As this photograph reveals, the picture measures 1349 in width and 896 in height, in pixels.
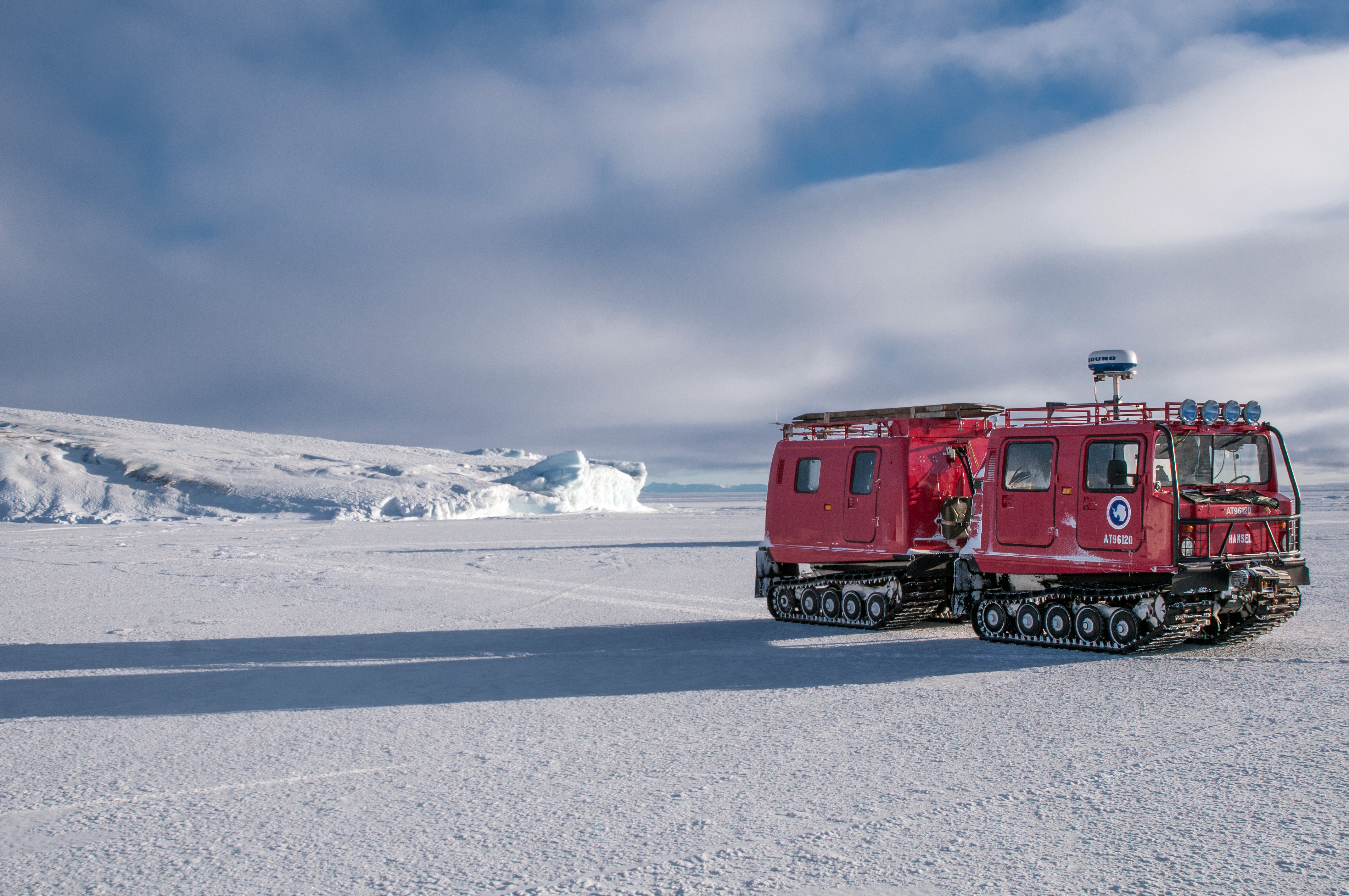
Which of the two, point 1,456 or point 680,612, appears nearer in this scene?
point 680,612

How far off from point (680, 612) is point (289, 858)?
916 centimetres

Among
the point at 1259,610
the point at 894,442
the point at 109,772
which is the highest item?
the point at 894,442

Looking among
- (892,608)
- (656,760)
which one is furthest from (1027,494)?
(656,760)

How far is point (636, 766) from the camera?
5.69m

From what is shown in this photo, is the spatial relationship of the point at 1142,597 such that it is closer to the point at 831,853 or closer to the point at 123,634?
the point at 831,853

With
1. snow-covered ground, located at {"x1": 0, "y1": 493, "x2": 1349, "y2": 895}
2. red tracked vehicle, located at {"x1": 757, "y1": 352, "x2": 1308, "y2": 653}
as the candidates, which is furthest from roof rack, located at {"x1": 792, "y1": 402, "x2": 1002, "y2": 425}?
snow-covered ground, located at {"x1": 0, "y1": 493, "x2": 1349, "y2": 895}

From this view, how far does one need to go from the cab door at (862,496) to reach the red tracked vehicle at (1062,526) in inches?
0.8

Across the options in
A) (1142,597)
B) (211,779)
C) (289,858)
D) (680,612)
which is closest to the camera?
(289,858)

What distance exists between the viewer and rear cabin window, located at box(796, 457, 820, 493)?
41.3 feet

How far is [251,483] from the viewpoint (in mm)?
50312

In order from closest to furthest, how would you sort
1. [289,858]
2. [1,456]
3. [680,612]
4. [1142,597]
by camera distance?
[289,858] → [1142,597] → [680,612] → [1,456]

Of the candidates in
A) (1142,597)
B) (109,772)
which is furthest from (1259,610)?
(109,772)

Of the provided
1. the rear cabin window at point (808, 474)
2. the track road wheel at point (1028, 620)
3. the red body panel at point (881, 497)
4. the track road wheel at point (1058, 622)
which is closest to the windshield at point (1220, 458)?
the track road wheel at point (1058, 622)

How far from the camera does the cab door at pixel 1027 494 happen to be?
10.1 m
